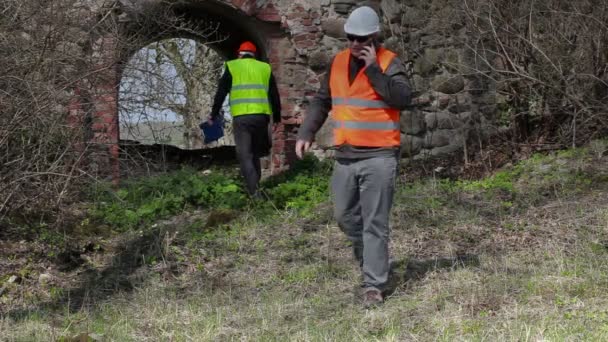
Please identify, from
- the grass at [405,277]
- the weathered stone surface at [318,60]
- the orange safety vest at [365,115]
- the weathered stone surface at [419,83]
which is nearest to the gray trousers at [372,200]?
the orange safety vest at [365,115]

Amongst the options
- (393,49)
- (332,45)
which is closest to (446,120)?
(393,49)

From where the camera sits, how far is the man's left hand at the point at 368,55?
527cm

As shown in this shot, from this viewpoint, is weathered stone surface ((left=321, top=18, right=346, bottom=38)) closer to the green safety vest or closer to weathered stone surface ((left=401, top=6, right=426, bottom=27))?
weathered stone surface ((left=401, top=6, right=426, bottom=27))

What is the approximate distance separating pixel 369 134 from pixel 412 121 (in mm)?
5880

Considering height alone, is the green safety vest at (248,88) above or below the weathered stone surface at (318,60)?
below

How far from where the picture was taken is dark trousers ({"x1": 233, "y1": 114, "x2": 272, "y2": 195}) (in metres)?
9.03

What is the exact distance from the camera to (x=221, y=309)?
5461 millimetres

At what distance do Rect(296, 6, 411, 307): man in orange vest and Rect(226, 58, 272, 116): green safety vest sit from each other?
146 inches

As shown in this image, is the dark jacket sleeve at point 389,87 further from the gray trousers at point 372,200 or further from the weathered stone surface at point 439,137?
the weathered stone surface at point 439,137

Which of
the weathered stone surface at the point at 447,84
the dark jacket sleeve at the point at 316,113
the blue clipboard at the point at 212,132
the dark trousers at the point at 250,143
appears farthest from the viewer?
the weathered stone surface at the point at 447,84

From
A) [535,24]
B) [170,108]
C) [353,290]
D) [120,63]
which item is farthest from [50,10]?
[535,24]

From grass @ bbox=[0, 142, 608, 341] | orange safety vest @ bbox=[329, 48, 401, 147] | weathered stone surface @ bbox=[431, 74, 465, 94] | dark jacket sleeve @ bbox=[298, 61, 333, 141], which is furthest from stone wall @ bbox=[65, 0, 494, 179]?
Result: orange safety vest @ bbox=[329, 48, 401, 147]

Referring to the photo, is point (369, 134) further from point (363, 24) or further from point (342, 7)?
point (342, 7)

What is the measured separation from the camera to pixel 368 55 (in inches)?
208
